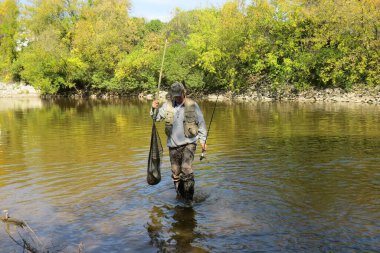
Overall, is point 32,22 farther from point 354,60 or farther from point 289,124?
point 289,124

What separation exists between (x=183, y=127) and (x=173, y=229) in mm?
2147

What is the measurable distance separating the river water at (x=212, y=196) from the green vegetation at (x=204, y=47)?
27048 mm

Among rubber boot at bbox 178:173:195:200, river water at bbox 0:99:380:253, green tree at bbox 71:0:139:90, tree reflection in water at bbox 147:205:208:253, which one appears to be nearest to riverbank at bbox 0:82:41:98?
green tree at bbox 71:0:139:90

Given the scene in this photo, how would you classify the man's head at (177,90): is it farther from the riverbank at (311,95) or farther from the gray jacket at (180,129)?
the riverbank at (311,95)

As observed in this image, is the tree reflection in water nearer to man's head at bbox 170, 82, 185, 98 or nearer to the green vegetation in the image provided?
man's head at bbox 170, 82, 185, 98

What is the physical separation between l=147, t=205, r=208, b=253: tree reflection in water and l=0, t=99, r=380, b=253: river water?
2cm

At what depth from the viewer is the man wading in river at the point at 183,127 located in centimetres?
864

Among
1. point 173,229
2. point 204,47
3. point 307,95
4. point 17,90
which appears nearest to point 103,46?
point 204,47

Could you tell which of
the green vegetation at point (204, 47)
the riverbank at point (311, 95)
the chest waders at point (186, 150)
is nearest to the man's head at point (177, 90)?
the chest waders at point (186, 150)

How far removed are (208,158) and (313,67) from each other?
3428 centimetres

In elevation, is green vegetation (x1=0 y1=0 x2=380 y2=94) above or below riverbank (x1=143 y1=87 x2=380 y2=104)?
above

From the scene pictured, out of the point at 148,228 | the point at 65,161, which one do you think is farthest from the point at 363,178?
the point at 65,161

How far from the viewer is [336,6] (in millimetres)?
42531

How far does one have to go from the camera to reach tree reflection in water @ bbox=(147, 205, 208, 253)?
6.77m
